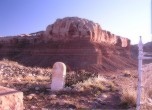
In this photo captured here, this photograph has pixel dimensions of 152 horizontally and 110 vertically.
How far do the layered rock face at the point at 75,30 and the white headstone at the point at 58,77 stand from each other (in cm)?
3967

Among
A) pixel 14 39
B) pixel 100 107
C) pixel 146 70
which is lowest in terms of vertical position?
pixel 100 107

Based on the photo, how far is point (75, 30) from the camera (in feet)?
180

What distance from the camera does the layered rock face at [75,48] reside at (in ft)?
167

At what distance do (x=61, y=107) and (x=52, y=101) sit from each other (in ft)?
2.49

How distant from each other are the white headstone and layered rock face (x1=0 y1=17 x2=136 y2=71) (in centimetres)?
3233

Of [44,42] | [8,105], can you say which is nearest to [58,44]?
[44,42]

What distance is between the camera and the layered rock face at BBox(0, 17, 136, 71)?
5078 cm

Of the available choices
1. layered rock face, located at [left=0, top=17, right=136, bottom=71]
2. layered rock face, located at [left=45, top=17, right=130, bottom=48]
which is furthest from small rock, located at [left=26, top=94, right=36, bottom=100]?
layered rock face, located at [left=45, top=17, right=130, bottom=48]

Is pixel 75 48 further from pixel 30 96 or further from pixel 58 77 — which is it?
pixel 30 96

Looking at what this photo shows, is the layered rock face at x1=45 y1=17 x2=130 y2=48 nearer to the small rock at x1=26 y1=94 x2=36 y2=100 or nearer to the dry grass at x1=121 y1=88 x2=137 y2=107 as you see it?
the small rock at x1=26 y1=94 x2=36 y2=100

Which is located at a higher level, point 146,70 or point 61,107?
point 146,70

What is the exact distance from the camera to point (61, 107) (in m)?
11.3

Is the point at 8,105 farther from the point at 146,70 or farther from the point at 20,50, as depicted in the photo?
the point at 20,50

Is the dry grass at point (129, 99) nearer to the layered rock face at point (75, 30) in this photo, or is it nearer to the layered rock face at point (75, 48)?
the layered rock face at point (75, 48)
